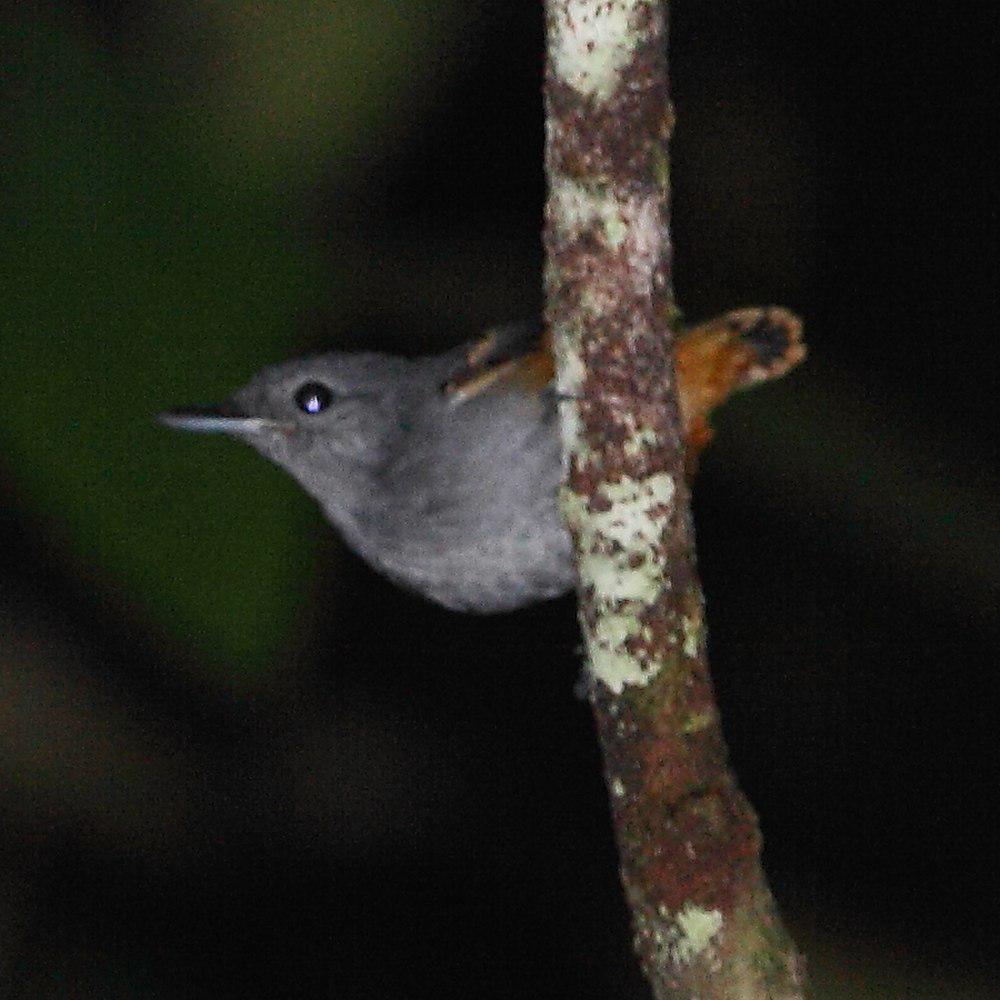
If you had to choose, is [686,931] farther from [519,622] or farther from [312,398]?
[519,622]

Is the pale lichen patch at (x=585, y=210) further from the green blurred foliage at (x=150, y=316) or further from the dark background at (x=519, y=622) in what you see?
the dark background at (x=519, y=622)

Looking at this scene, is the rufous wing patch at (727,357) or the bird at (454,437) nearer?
the bird at (454,437)

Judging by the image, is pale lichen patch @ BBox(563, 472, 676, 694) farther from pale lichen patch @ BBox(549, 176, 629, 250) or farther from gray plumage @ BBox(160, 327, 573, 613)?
gray plumage @ BBox(160, 327, 573, 613)

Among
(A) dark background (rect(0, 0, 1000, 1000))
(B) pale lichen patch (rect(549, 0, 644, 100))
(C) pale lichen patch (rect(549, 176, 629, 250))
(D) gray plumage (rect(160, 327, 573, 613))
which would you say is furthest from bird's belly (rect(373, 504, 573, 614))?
(B) pale lichen patch (rect(549, 0, 644, 100))

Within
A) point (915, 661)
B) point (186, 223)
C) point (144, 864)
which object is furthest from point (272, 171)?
point (915, 661)

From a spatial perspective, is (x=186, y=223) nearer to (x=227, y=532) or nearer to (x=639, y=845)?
(x=227, y=532)

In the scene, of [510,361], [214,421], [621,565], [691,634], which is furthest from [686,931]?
[214,421]

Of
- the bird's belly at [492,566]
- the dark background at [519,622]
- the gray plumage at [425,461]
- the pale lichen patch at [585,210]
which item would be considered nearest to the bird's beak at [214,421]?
the gray plumage at [425,461]
